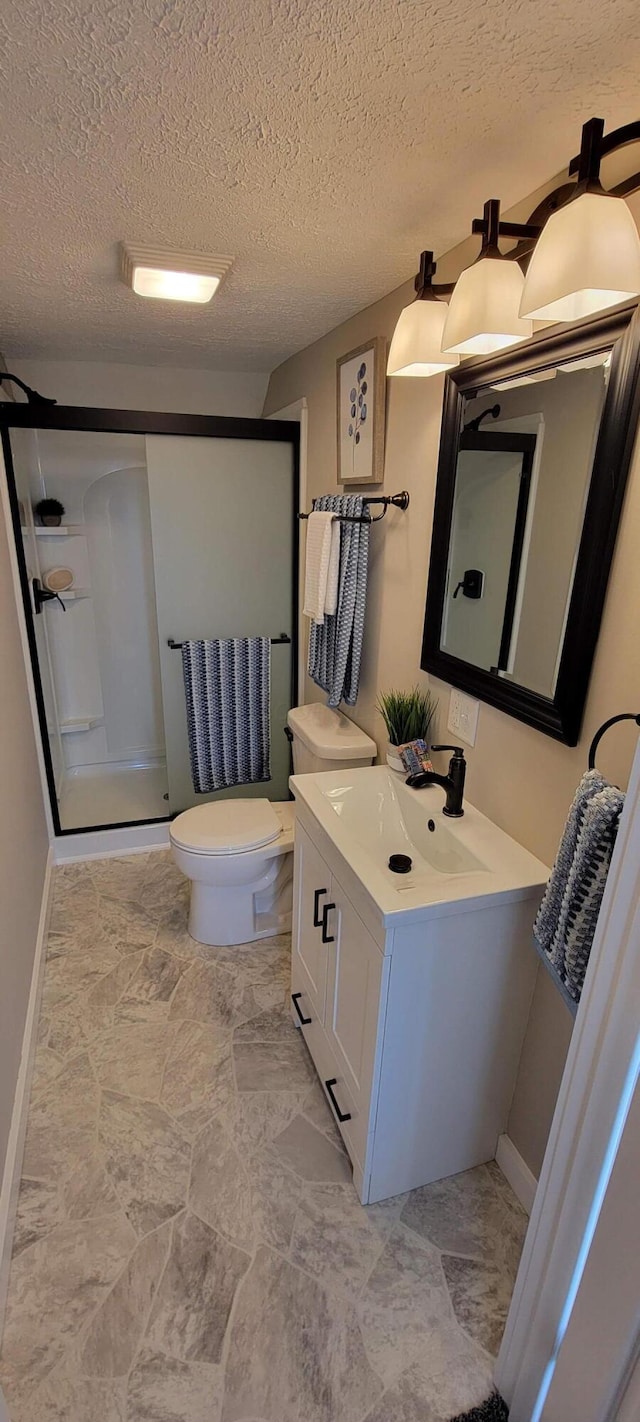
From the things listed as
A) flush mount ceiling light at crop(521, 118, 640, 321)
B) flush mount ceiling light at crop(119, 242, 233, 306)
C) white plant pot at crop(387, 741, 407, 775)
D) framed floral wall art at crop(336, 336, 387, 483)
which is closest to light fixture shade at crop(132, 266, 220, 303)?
flush mount ceiling light at crop(119, 242, 233, 306)

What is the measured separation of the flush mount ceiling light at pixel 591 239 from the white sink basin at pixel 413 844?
1.03 m

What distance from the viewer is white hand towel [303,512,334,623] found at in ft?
6.82

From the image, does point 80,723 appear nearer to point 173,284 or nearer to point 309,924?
point 309,924

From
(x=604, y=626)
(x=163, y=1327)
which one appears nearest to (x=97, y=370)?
(x=604, y=626)

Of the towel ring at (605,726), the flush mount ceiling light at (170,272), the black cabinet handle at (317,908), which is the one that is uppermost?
the flush mount ceiling light at (170,272)

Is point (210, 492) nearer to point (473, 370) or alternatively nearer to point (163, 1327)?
point (473, 370)

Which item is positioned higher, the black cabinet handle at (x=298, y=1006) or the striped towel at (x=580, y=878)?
the striped towel at (x=580, y=878)

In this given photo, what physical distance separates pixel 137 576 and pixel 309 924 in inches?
97.0

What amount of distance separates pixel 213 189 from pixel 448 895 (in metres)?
1.43

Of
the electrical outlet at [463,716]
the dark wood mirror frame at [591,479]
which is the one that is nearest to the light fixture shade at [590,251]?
the dark wood mirror frame at [591,479]

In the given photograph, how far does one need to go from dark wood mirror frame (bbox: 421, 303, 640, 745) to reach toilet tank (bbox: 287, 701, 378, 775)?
68 cm

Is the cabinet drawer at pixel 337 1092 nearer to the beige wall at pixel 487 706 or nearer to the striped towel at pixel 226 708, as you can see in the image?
the beige wall at pixel 487 706

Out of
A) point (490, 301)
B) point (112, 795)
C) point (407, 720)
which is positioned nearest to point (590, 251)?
point (490, 301)

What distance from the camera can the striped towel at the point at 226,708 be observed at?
2807 millimetres
